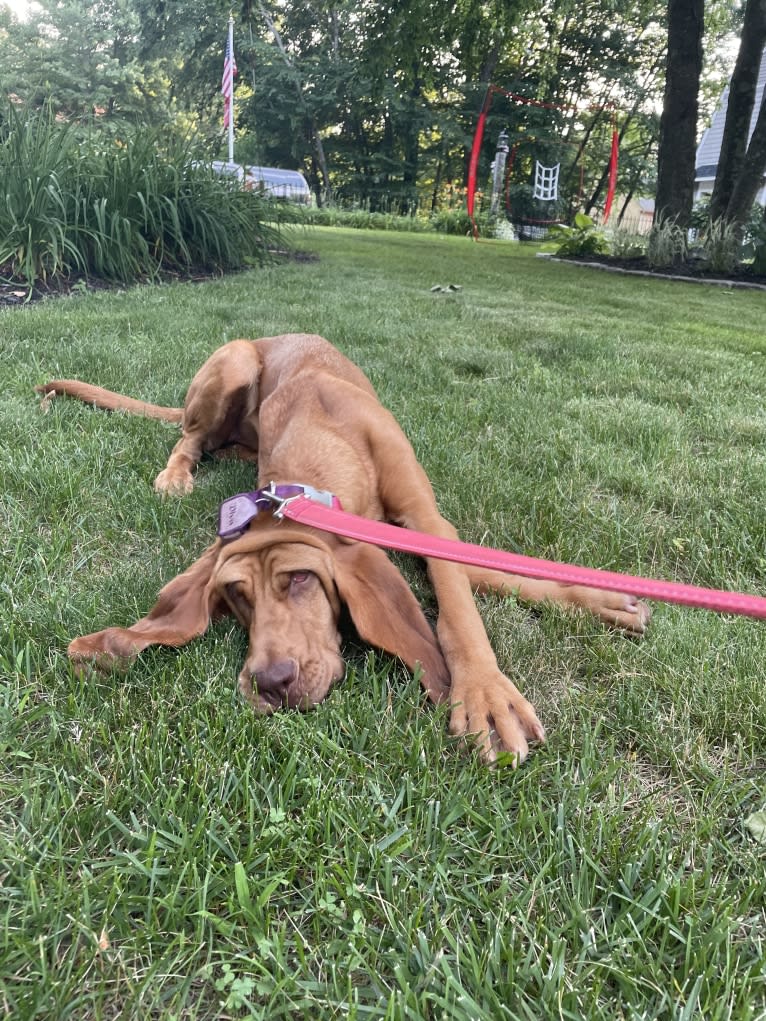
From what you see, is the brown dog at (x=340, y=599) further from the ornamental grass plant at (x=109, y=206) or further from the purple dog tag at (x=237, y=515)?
the ornamental grass plant at (x=109, y=206)

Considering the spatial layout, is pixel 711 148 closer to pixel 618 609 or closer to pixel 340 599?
pixel 618 609

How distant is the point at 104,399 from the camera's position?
396cm

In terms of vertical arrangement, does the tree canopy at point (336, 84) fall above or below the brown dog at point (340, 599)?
above

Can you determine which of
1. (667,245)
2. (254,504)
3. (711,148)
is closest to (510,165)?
(711,148)

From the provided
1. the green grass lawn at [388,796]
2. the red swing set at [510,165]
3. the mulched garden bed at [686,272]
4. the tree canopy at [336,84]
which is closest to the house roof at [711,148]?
→ the tree canopy at [336,84]

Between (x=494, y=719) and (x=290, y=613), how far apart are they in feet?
1.98

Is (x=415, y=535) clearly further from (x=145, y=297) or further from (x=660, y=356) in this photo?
(x=145, y=297)

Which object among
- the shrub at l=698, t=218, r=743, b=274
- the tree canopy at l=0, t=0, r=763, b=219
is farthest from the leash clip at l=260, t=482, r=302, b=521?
the tree canopy at l=0, t=0, r=763, b=219

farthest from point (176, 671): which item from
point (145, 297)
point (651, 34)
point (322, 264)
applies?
point (651, 34)

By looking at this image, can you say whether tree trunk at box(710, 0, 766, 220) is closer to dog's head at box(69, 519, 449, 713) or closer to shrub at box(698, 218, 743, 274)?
shrub at box(698, 218, 743, 274)

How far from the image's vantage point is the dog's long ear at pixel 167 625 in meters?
1.83

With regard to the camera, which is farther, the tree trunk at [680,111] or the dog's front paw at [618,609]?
the tree trunk at [680,111]

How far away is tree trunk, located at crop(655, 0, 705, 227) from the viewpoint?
13.1 m

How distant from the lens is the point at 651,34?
37.1 meters
